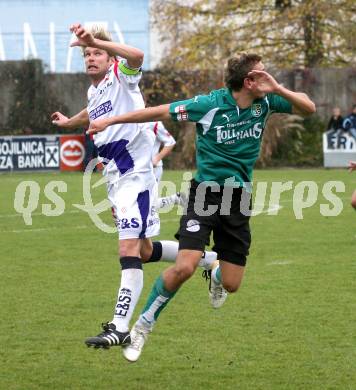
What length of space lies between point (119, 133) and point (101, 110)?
0.73 ft

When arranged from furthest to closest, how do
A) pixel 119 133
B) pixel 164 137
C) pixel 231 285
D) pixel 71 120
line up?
1. pixel 164 137
2. pixel 71 120
3. pixel 119 133
4. pixel 231 285

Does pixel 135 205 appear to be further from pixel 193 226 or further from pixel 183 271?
pixel 183 271

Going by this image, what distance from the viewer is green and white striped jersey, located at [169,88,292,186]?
6.50 meters

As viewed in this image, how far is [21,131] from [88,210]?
583 inches

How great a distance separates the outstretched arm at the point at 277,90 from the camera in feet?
20.6

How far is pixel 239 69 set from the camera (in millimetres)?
6488

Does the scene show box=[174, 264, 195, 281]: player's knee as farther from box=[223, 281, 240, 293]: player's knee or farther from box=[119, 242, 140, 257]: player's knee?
box=[223, 281, 240, 293]: player's knee

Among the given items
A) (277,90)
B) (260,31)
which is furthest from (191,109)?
(260,31)

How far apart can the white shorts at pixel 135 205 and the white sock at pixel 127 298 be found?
1.06 ft

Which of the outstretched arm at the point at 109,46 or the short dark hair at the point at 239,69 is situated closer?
the outstretched arm at the point at 109,46

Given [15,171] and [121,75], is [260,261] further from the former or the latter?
[15,171]

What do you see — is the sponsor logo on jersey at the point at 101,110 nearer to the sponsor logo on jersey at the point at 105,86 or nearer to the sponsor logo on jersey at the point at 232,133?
the sponsor logo on jersey at the point at 105,86

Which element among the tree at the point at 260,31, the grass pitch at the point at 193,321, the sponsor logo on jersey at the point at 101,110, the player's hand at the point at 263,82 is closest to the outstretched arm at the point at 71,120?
the sponsor logo on jersey at the point at 101,110

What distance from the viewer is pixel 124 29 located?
46812mm
